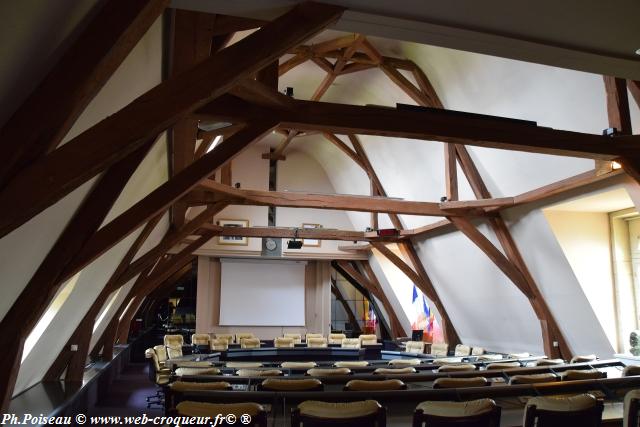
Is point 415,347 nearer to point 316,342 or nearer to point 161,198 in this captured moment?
point 316,342

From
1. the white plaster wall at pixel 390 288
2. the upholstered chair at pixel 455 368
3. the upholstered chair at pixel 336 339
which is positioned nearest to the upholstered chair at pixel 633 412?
the upholstered chair at pixel 455 368

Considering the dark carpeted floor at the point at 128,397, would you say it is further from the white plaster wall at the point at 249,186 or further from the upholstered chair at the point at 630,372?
the upholstered chair at the point at 630,372

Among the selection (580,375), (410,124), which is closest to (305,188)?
(410,124)

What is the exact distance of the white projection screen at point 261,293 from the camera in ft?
51.1

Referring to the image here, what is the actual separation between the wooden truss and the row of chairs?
146 centimetres

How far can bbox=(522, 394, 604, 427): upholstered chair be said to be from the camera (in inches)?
111

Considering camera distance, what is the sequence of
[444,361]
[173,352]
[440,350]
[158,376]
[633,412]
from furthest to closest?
[440,350], [173,352], [158,376], [444,361], [633,412]

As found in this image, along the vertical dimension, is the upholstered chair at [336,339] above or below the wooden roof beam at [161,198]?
below

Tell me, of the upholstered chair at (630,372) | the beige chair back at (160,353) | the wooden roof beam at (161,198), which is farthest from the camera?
the beige chair back at (160,353)

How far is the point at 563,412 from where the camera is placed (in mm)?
2828

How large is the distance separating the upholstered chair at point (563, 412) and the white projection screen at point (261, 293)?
13.5 m

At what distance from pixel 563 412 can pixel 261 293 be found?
44.7 feet

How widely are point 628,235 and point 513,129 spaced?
5253mm

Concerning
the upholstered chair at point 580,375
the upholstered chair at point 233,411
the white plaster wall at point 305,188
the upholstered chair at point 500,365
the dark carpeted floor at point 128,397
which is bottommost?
the dark carpeted floor at point 128,397
